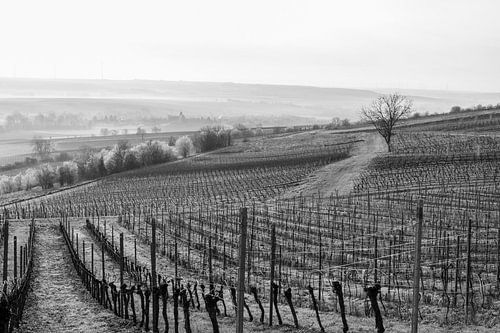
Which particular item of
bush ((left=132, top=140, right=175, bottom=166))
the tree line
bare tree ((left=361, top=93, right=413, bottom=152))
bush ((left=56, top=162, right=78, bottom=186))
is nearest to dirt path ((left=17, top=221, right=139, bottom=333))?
bare tree ((left=361, top=93, right=413, bottom=152))

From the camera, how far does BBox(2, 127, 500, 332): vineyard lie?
717 inches

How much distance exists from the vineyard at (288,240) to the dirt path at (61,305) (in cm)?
40

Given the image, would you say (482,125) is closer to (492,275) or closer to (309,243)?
(309,243)

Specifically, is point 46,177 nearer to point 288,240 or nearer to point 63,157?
point 63,157

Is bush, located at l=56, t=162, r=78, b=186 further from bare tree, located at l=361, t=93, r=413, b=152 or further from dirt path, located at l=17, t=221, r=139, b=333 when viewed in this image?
dirt path, located at l=17, t=221, r=139, b=333

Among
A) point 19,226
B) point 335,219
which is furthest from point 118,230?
point 335,219

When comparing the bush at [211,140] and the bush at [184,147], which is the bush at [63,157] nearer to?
the bush at [184,147]

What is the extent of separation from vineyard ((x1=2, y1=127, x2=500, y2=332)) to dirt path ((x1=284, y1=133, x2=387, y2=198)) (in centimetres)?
119

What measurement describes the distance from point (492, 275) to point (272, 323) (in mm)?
9977

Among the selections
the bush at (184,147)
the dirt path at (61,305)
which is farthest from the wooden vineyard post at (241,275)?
the bush at (184,147)

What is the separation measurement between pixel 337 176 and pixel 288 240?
29.4m

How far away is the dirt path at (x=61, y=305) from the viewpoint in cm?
1969

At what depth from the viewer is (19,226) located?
48.3 meters

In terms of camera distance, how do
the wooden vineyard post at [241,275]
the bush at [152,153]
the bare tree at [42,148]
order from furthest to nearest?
the bare tree at [42,148] < the bush at [152,153] < the wooden vineyard post at [241,275]
